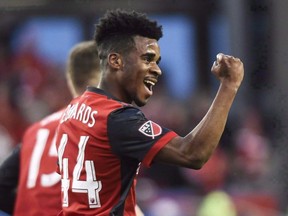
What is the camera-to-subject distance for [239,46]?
11.3 m

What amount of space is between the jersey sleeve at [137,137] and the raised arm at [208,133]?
0.13ft

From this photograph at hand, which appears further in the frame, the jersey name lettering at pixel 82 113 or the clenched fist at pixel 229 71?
the jersey name lettering at pixel 82 113

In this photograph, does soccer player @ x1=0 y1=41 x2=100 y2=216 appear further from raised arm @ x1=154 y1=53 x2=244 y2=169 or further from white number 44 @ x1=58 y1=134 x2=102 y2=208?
raised arm @ x1=154 y1=53 x2=244 y2=169

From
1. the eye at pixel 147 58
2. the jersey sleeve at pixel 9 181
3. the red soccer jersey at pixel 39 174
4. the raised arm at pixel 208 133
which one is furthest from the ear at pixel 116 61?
the jersey sleeve at pixel 9 181

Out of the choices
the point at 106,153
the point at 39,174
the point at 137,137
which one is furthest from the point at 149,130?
the point at 39,174

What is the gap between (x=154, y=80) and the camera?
473cm

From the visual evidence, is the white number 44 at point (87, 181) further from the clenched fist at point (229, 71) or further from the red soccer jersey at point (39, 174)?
the red soccer jersey at point (39, 174)

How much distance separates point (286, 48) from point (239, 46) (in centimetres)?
57

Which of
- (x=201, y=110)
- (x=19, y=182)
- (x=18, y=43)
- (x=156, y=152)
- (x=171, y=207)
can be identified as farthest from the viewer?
(x=18, y=43)

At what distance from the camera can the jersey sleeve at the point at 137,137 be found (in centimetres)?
449

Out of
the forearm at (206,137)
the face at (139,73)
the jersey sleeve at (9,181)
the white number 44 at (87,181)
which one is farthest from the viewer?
the jersey sleeve at (9,181)

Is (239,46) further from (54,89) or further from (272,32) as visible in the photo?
(54,89)

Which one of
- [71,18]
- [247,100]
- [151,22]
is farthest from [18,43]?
[151,22]

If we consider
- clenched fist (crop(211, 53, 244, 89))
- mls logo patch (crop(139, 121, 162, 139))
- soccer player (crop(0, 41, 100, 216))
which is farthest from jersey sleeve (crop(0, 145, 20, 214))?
clenched fist (crop(211, 53, 244, 89))
